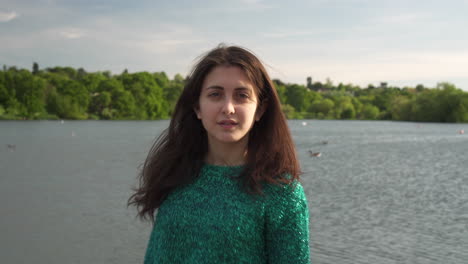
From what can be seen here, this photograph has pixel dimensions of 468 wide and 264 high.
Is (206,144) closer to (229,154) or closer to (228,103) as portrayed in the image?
(229,154)

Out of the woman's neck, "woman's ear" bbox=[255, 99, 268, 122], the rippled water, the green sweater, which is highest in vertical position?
"woman's ear" bbox=[255, 99, 268, 122]

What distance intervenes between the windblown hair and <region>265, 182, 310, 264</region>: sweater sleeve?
7cm

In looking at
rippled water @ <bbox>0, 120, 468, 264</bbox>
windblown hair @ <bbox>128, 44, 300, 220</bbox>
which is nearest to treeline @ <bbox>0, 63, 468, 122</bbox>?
rippled water @ <bbox>0, 120, 468, 264</bbox>

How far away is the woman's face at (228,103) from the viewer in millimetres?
2025

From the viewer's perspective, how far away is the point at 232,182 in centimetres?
205

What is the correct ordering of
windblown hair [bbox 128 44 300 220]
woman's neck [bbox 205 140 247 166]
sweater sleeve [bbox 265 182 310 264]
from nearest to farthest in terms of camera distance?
sweater sleeve [bbox 265 182 310 264] < windblown hair [bbox 128 44 300 220] < woman's neck [bbox 205 140 247 166]

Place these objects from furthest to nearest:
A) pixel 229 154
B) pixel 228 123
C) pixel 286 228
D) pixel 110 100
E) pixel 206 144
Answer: pixel 110 100, pixel 206 144, pixel 229 154, pixel 228 123, pixel 286 228

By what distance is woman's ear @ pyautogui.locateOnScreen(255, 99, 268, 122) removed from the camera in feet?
7.11

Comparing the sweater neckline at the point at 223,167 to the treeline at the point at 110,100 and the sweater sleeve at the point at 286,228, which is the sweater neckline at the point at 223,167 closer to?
the sweater sleeve at the point at 286,228

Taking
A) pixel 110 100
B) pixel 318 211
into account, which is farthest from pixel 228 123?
pixel 110 100

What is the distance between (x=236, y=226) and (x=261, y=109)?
50 centimetres

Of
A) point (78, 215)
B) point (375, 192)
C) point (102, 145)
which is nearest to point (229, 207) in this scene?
point (78, 215)

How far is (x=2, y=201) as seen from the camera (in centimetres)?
1823

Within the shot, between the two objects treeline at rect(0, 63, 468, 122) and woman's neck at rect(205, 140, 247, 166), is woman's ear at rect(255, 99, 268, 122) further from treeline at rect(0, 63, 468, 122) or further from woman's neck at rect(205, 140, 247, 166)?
treeline at rect(0, 63, 468, 122)
